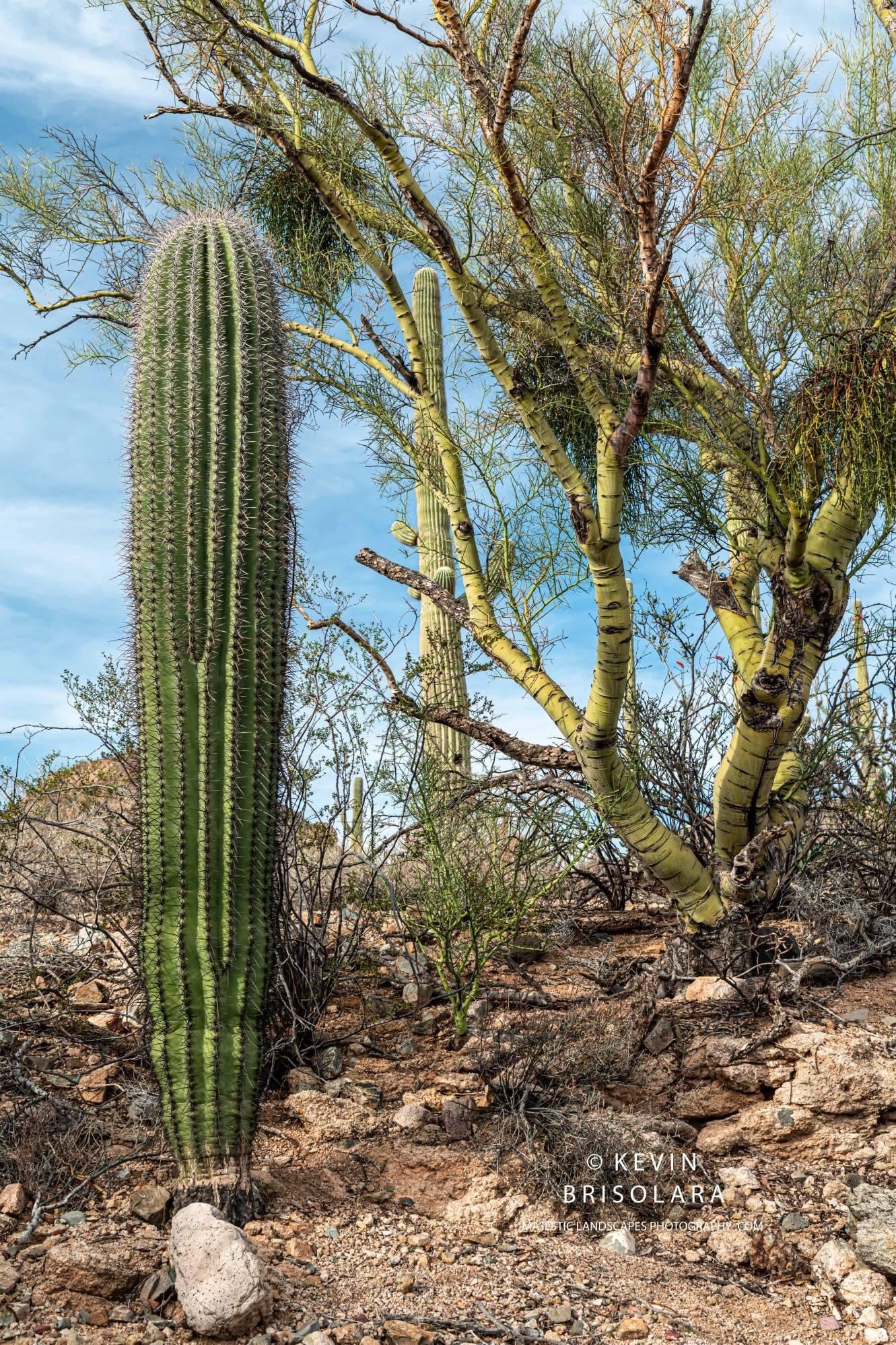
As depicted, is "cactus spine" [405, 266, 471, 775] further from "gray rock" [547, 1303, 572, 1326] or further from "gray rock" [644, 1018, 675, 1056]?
"gray rock" [547, 1303, 572, 1326]

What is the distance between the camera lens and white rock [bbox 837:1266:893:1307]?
11.9 feet

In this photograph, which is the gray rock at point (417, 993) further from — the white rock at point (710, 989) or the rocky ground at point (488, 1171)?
the white rock at point (710, 989)

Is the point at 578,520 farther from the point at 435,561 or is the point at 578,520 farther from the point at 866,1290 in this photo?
the point at 435,561

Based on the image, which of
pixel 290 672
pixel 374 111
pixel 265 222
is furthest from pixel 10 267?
pixel 290 672

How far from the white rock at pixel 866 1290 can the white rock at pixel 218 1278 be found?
184 centimetres

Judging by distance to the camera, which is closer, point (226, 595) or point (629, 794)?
point (226, 595)

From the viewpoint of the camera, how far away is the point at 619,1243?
372 cm

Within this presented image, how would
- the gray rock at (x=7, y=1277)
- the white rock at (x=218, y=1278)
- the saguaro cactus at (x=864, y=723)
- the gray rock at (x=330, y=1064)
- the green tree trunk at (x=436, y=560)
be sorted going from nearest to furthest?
the white rock at (x=218, y=1278)
the gray rock at (x=7, y=1277)
the gray rock at (x=330, y=1064)
the saguaro cactus at (x=864, y=723)
the green tree trunk at (x=436, y=560)

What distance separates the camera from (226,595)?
3727mm

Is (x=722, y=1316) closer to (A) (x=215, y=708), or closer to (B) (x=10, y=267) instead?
(A) (x=215, y=708)

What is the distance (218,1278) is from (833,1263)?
6.57ft

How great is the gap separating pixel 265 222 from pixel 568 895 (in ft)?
18.0

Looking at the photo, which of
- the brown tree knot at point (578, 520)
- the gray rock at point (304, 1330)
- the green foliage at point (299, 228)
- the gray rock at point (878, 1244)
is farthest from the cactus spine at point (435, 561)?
the gray rock at point (304, 1330)

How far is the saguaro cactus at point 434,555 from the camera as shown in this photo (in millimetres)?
6488
